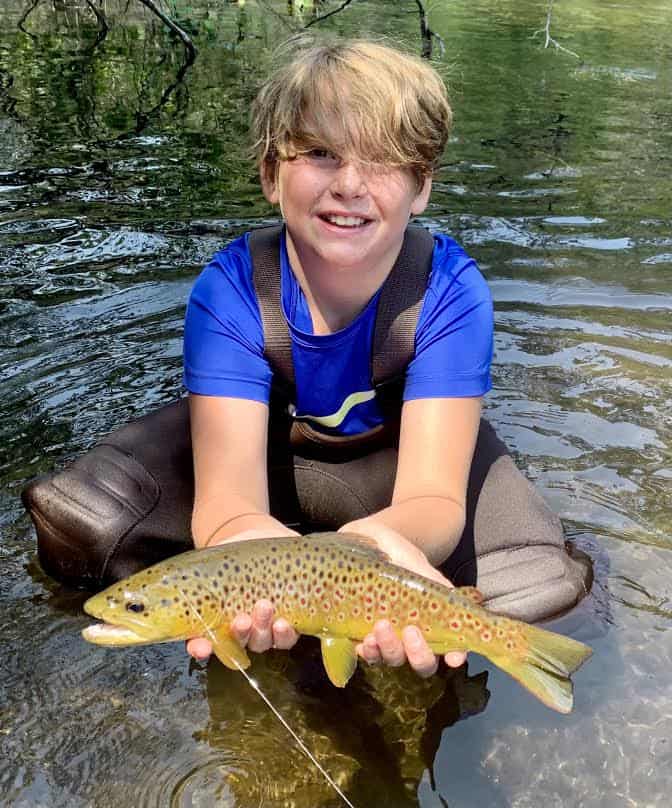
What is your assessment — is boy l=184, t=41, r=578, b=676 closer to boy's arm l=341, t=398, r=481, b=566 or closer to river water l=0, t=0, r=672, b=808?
boy's arm l=341, t=398, r=481, b=566

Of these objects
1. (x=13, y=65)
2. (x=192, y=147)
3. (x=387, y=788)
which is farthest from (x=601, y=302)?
(x=13, y=65)

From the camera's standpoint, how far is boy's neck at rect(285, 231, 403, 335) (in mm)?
3666

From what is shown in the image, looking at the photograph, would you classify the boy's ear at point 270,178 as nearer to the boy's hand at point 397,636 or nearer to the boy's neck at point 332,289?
the boy's neck at point 332,289

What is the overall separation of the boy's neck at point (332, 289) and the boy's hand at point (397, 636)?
37.4 inches

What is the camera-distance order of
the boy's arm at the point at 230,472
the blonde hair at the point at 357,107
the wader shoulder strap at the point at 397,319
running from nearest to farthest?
the boy's arm at the point at 230,472 → the blonde hair at the point at 357,107 → the wader shoulder strap at the point at 397,319

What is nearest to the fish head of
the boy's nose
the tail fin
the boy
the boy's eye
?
the boy

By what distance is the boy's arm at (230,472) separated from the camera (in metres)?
3.18

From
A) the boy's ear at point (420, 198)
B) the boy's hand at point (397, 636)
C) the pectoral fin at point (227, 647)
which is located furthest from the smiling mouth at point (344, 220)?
the pectoral fin at point (227, 647)

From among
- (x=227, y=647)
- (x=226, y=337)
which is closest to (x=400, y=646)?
(x=227, y=647)

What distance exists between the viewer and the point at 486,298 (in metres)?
3.77

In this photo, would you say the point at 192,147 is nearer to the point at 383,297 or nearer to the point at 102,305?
the point at 102,305

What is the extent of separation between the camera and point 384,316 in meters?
3.67

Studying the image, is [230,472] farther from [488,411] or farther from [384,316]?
[488,411]

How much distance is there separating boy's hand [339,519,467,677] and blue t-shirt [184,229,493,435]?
0.72 meters
